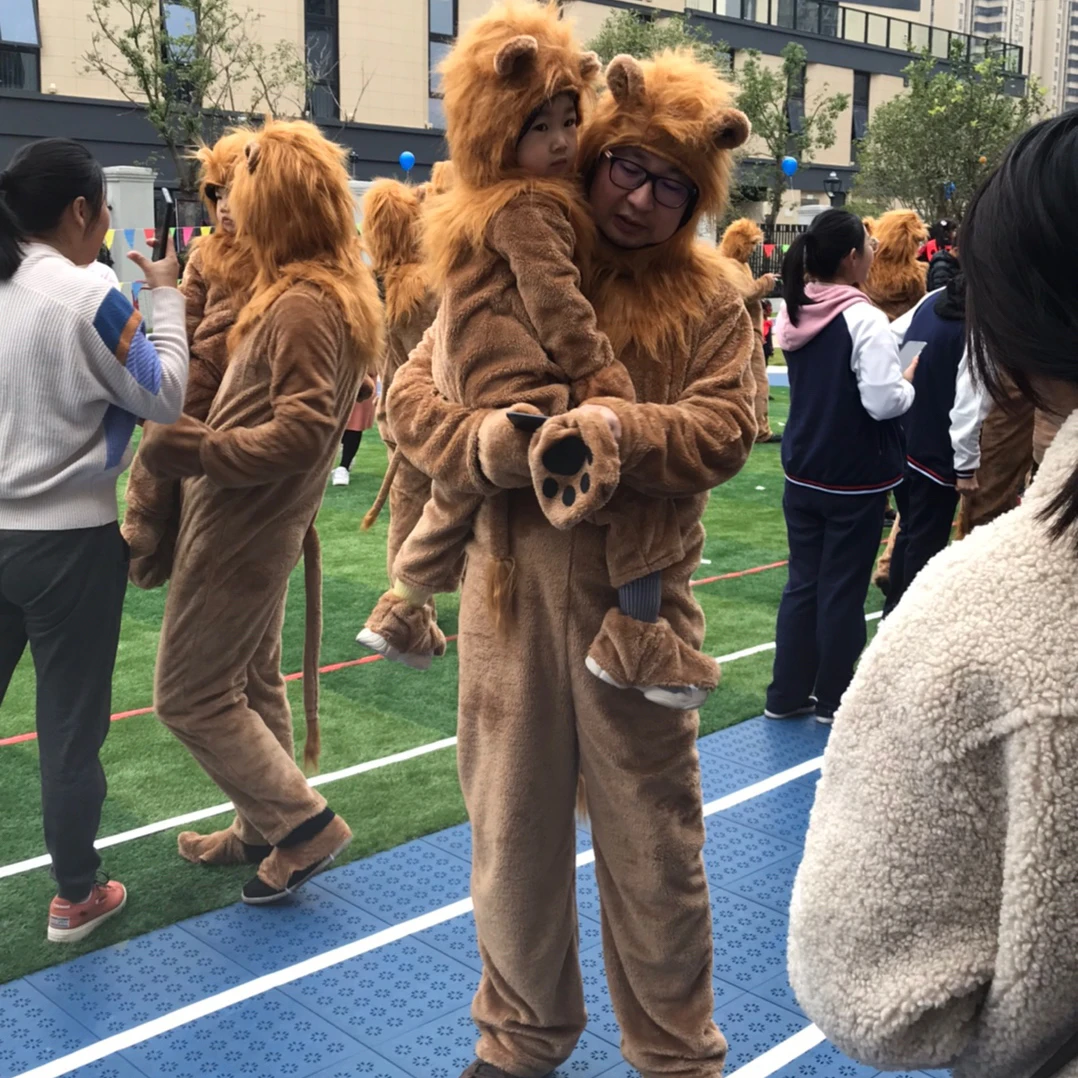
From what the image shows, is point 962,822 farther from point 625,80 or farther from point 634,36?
point 634,36

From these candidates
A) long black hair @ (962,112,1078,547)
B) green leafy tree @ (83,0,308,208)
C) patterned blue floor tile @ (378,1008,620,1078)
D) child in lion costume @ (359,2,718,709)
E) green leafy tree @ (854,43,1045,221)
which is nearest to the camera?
long black hair @ (962,112,1078,547)

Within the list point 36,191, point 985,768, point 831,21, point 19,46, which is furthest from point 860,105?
point 985,768

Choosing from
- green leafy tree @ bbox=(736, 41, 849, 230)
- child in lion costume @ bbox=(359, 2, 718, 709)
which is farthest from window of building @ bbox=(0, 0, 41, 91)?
child in lion costume @ bbox=(359, 2, 718, 709)

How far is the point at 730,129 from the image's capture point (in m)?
2.52

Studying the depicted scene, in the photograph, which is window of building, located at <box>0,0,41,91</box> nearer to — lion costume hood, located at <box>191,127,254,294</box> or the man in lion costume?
lion costume hood, located at <box>191,127,254,294</box>

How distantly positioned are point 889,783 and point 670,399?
1.52 meters

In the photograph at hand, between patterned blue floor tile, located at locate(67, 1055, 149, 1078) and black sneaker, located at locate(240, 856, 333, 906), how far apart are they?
748 millimetres

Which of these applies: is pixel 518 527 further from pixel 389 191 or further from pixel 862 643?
pixel 389 191

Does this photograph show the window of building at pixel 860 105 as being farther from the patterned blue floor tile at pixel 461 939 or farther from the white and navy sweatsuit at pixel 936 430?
the patterned blue floor tile at pixel 461 939

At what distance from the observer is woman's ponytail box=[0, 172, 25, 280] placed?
3127mm

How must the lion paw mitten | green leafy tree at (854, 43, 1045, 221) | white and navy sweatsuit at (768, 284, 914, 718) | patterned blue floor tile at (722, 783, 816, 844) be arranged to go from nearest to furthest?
the lion paw mitten
patterned blue floor tile at (722, 783, 816, 844)
white and navy sweatsuit at (768, 284, 914, 718)
green leafy tree at (854, 43, 1045, 221)

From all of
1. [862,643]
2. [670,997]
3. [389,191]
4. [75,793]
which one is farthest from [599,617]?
[389,191]

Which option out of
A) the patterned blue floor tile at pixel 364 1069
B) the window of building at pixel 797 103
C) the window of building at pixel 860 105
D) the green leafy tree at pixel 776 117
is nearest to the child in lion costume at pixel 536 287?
the patterned blue floor tile at pixel 364 1069

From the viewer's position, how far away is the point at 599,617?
2582 millimetres
